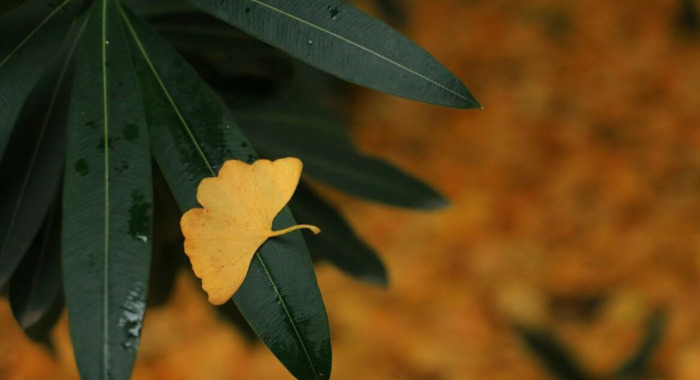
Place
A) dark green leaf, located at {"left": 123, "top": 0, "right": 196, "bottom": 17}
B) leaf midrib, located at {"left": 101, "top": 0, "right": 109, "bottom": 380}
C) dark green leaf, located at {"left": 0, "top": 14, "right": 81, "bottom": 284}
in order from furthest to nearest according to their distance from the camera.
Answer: dark green leaf, located at {"left": 123, "top": 0, "right": 196, "bottom": 17} → dark green leaf, located at {"left": 0, "top": 14, "right": 81, "bottom": 284} → leaf midrib, located at {"left": 101, "top": 0, "right": 109, "bottom": 380}

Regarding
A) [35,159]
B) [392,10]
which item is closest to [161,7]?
[35,159]

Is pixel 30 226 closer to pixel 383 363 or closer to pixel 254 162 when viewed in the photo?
pixel 254 162

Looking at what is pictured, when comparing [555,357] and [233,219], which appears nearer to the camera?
[233,219]

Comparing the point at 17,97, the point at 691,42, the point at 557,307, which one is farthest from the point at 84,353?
the point at 691,42

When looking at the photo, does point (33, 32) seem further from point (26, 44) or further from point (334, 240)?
point (334, 240)

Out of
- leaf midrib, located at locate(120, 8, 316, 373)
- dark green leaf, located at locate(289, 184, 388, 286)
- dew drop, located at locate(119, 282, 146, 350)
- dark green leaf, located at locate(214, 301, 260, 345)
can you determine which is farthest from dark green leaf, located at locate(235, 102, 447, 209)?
dew drop, located at locate(119, 282, 146, 350)

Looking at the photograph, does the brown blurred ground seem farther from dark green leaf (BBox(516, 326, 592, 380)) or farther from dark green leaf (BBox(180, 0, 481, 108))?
dark green leaf (BBox(180, 0, 481, 108))

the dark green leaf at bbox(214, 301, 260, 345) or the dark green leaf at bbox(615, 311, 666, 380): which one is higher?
the dark green leaf at bbox(214, 301, 260, 345)

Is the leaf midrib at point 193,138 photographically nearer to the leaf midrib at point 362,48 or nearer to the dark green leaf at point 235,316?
the leaf midrib at point 362,48
